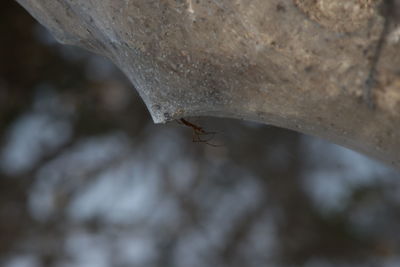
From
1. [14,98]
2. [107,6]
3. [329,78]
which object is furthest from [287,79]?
[14,98]

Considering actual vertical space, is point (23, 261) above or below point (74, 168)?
below

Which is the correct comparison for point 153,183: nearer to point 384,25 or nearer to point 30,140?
point 30,140

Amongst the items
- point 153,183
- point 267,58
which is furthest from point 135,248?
point 267,58

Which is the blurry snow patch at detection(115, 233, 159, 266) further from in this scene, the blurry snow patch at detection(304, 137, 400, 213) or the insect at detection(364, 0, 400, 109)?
the insect at detection(364, 0, 400, 109)

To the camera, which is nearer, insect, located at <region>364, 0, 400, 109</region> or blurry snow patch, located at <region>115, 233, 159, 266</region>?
insect, located at <region>364, 0, 400, 109</region>

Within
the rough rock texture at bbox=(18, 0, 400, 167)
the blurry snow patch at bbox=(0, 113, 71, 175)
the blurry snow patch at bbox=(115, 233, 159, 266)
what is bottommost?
the blurry snow patch at bbox=(115, 233, 159, 266)

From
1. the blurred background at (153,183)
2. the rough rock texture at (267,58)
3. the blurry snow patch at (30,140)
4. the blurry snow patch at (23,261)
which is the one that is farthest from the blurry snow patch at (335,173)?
the rough rock texture at (267,58)

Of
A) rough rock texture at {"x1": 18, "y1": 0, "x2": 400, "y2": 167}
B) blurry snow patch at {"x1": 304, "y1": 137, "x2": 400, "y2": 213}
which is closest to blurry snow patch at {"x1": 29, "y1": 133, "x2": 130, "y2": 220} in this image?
blurry snow patch at {"x1": 304, "y1": 137, "x2": 400, "y2": 213}
